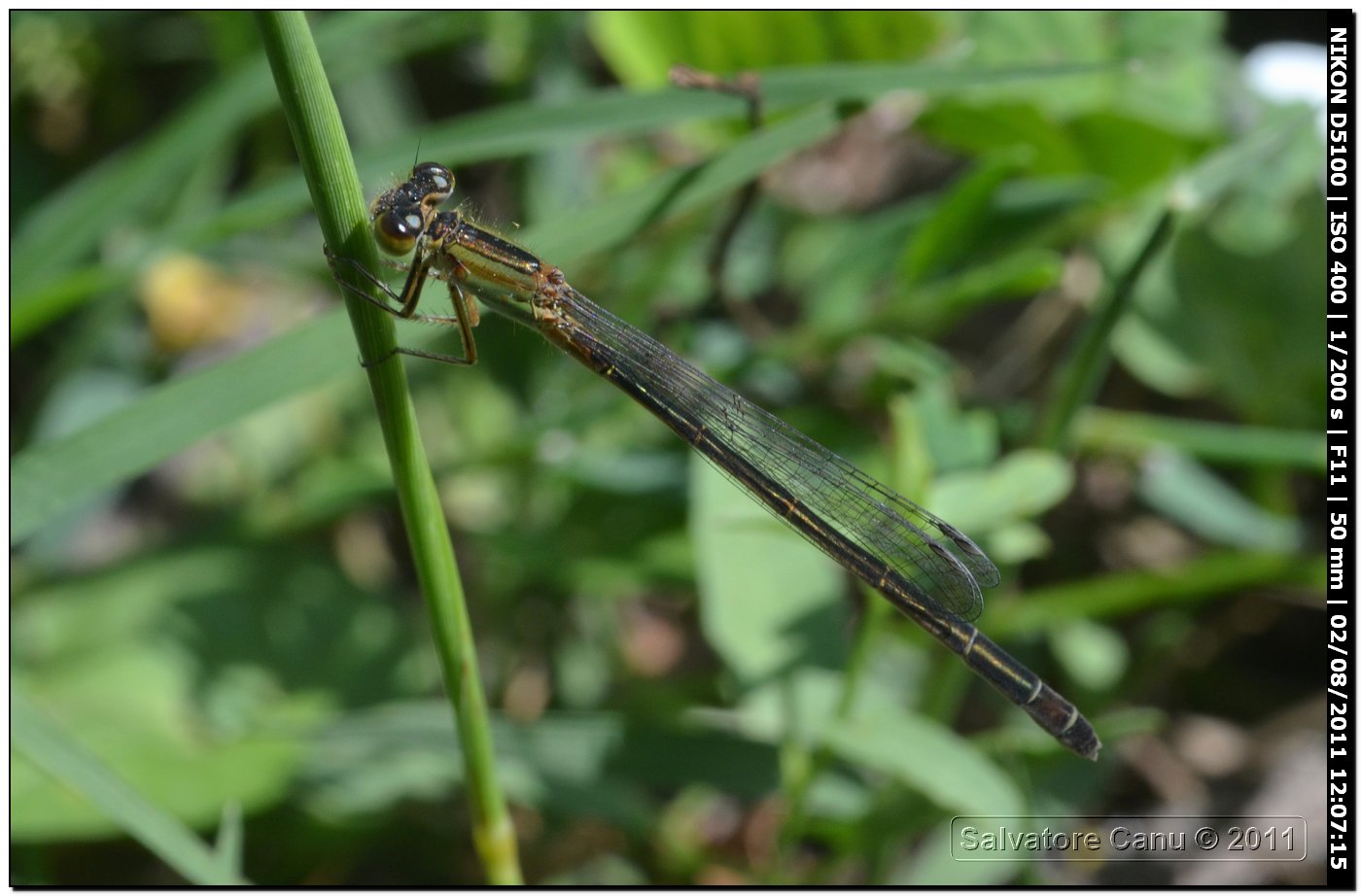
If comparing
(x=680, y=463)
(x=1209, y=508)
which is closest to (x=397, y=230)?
(x=680, y=463)

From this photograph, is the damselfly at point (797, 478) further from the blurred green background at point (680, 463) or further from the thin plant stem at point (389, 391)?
the thin plant stem at point (389, 391)

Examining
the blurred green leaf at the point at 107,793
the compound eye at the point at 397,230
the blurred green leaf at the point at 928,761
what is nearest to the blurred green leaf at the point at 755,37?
the compound eye at the point at 397,230

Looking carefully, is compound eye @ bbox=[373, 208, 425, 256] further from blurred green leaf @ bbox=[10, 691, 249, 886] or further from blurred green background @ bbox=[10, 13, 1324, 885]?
blurred green leaf @ bbox=[10, 691, 249, 886]

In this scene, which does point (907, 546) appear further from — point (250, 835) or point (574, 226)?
point (250, 835)

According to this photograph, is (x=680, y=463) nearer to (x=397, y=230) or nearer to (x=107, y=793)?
(x=397, y=230)

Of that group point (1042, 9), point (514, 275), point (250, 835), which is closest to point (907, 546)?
point (514, 275)

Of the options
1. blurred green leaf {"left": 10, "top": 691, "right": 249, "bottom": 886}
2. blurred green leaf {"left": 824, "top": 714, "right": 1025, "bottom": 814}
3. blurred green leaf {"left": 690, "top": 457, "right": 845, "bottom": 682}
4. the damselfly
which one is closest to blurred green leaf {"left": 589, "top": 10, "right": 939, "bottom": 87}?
the damselfly
